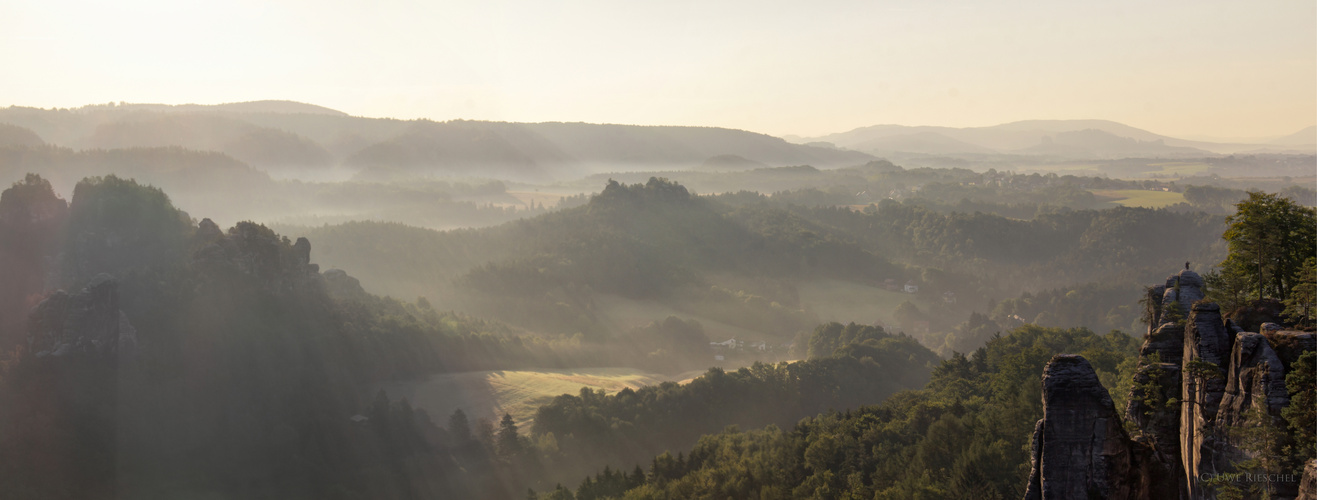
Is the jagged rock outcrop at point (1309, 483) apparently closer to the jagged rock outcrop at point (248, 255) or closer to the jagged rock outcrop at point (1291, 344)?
the jagged rock outcrop at point (1291, 344)

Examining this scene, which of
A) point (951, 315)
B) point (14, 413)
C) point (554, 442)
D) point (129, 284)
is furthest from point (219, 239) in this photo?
point (951, 315)

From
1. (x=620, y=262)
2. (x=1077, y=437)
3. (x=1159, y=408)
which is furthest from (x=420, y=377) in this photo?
(x=620, y=262)

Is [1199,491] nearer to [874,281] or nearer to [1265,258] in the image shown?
[1265,258]

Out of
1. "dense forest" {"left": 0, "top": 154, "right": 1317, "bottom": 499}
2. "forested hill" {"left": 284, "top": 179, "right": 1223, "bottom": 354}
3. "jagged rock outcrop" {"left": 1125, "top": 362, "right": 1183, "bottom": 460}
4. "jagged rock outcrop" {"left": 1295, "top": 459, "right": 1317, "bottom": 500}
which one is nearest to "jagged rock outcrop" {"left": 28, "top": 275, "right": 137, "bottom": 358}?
"dense forest" {"left": 0, "top": 154, "right": 1317, "bottom": 499}

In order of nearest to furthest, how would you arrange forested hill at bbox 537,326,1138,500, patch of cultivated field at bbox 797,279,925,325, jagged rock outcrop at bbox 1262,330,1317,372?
1. jagged rock outcrop at bbox 1262,330,1317,372
2. forested hill at bbox 537,326,1138,500
3. patch of cultivated field at bbox 797,279,925,325

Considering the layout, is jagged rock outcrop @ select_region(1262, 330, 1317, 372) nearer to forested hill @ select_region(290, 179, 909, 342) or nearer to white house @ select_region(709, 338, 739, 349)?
white house @ select_region(709, 338, 739, 349)

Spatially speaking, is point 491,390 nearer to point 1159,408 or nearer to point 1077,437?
point 1159,408
